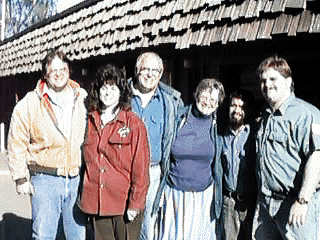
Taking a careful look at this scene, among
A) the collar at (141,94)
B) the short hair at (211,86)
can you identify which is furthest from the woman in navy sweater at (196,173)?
the collar at (141,94)

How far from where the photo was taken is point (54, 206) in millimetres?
3715

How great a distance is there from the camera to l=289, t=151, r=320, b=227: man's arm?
2920 millimetres

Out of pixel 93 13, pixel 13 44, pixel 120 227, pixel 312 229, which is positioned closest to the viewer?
pixel 312 229

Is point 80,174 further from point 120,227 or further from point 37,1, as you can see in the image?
point 37,1

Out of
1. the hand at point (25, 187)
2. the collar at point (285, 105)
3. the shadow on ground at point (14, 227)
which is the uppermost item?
the collar at point (285, 105)

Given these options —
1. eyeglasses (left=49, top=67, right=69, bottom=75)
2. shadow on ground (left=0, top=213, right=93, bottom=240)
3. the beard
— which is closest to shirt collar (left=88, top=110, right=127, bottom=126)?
eyeglasses (left=49, top=67, right=69, bottom=75)

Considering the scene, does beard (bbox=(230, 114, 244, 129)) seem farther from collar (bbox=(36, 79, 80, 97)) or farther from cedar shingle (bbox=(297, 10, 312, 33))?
collar (bbox=(36, 79, 80, 97))

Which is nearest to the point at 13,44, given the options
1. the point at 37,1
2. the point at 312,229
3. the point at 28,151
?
the point at 28,151

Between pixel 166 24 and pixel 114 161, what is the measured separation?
196 centimetres

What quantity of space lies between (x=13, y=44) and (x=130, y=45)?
6.16 meters

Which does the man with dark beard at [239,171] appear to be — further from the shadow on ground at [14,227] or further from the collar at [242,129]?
the shadow on ground at [14,227]

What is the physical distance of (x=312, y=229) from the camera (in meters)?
3.06

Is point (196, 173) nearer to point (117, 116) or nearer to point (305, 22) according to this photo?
point (117, 116)

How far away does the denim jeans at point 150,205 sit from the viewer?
3.89 meters
